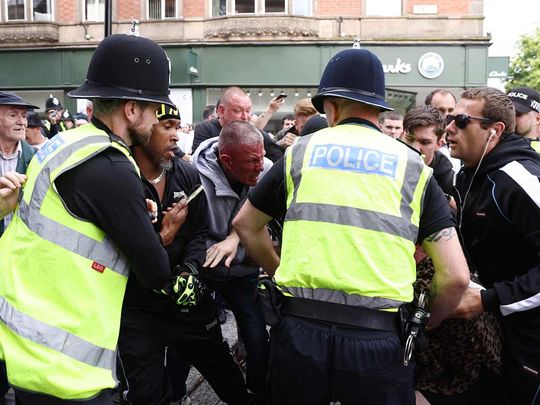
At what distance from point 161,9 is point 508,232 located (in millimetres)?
17311

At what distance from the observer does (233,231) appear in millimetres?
3424

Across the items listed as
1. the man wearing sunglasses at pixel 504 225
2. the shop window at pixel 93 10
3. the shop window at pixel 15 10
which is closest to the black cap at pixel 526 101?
the man wearing sunglasses at pixel 504 225

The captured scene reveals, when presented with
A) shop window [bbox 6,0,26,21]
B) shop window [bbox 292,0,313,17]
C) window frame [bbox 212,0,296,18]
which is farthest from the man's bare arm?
shop window [bbox 6,0,26,21]

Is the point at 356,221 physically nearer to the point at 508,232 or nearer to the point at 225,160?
the point at 508,232

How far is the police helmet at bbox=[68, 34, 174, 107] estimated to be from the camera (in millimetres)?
2166

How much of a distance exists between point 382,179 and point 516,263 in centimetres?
109

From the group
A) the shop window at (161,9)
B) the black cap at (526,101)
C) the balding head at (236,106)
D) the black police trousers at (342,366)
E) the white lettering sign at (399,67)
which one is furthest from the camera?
the shop window at (161,9)

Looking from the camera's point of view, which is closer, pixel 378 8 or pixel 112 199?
pixel 112 199

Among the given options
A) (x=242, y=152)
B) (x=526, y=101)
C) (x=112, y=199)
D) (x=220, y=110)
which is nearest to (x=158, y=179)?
(x=242, y=152)

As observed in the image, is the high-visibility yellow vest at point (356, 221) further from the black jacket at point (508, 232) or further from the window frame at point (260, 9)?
the window frame at point (260, 9)

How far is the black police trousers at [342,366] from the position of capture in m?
2.10

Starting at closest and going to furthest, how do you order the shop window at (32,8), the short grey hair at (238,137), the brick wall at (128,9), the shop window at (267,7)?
the short grey hair at (238,137), the shop window at (267,7), the brick wall at (128,9), the shop window at (32,8)

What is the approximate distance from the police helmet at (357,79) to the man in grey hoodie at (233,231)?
1069 millimetres

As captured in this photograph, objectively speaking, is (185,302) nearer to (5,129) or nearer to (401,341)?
(401,341)
